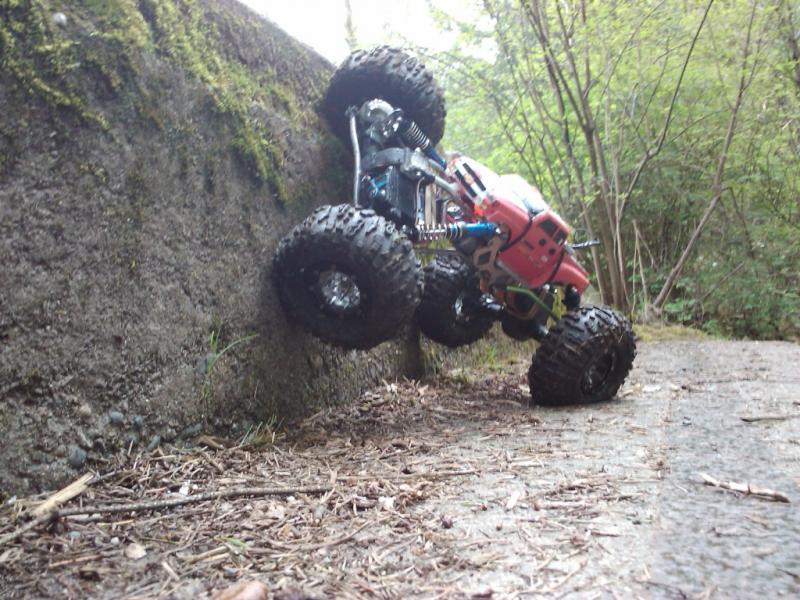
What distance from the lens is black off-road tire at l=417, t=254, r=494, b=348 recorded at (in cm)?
323

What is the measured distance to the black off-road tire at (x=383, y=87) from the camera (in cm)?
277

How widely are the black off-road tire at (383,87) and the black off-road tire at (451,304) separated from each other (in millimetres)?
749

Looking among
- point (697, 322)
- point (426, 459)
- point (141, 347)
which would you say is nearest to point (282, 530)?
point (426, 459)

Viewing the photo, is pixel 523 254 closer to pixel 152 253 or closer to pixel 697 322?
pixel 152 253

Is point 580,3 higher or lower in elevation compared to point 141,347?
higher

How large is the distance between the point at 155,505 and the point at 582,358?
1922 millimetres

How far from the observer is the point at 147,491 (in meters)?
1.49

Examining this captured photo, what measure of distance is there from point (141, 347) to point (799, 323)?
10.5 m

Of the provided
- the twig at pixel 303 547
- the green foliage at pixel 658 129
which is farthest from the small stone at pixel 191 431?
the green foliage at pixel 658 129

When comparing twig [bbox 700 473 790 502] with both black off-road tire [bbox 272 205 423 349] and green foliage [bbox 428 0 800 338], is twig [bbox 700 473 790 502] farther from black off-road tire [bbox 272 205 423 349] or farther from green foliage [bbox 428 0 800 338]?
green foliage [bbox 428 0 800 338]

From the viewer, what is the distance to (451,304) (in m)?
3.27

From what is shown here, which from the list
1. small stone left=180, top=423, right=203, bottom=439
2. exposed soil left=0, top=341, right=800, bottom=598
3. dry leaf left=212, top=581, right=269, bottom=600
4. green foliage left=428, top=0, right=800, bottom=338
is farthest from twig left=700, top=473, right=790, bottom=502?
green foliage left=428, top=0, right=800, bottom=338

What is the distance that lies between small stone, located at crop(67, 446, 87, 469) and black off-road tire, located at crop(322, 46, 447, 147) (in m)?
1.94

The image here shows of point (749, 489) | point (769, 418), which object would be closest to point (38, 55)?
point (749, 489)
